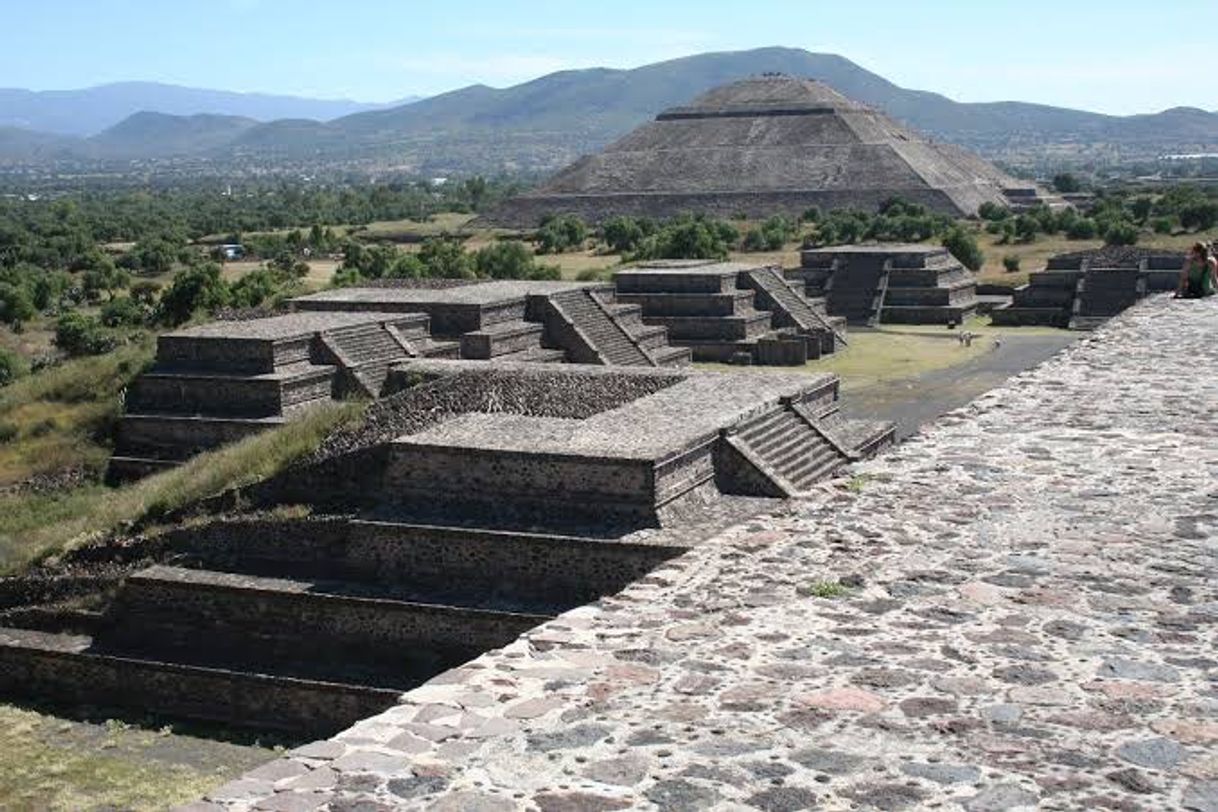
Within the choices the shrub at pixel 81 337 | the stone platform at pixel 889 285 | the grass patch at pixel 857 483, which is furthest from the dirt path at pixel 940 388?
the shrub at pixel 81 337

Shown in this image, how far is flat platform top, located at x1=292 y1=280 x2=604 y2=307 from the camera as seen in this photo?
2741 cm

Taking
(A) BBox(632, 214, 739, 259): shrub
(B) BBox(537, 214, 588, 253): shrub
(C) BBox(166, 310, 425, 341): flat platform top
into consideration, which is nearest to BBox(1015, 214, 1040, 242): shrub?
(A) BBox(632, 214, 739, 259): shrub

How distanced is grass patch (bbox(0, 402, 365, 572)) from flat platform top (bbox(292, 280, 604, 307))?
762 cm

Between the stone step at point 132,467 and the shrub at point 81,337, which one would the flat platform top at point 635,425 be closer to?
the stone step at point 132,467

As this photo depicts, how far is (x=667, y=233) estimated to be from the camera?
170 ft

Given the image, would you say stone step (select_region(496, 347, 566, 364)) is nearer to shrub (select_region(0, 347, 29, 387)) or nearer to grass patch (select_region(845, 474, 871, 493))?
shrub (select_region(0, 347, 29, 387))

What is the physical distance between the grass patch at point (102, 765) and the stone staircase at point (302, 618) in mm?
580

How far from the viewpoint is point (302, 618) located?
47.6 feet

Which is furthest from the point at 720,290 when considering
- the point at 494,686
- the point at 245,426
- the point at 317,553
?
the point at 494,686

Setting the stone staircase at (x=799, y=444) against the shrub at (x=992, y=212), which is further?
the shrub at (x=992, y=212)

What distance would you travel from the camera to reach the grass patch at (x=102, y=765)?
12141mm

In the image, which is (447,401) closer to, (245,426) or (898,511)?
(245,426)

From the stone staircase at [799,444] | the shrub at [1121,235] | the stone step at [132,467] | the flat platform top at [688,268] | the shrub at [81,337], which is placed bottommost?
the stone step at [132,467]

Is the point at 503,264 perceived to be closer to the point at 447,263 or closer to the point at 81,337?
the point at 447,263
